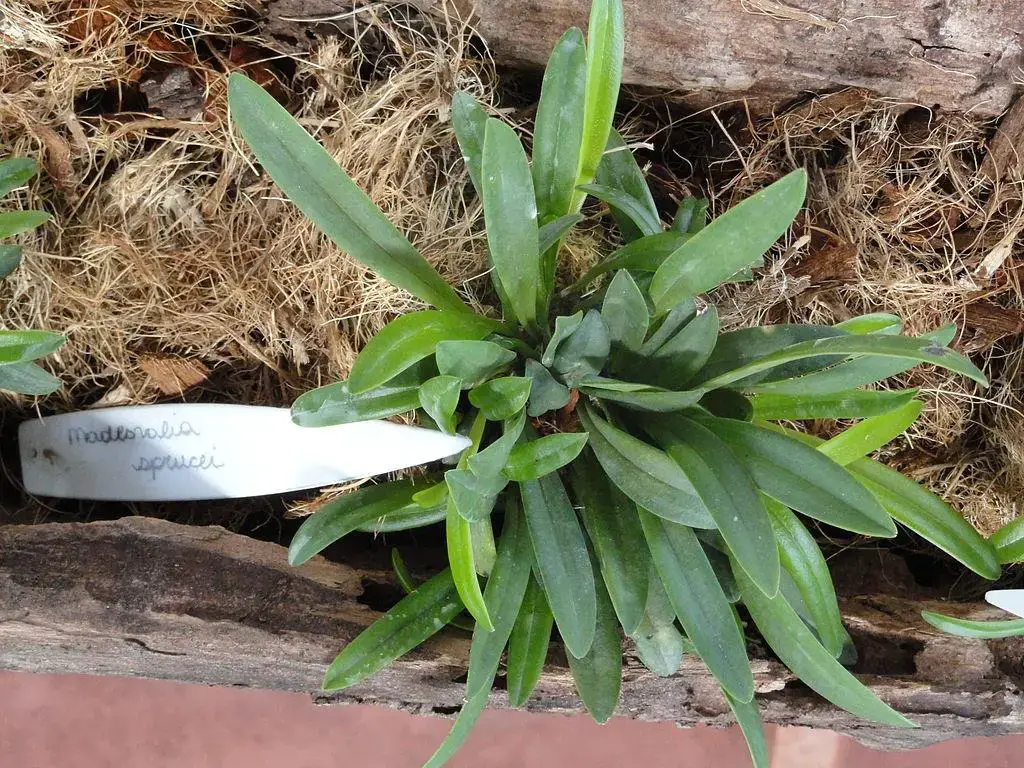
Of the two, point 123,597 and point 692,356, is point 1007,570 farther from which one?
point 123,597

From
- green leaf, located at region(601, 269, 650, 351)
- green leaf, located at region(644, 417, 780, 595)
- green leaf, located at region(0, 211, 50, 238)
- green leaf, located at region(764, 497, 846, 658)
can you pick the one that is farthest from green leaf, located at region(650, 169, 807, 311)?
green leaf, located at region(0, 211, 50, 238)

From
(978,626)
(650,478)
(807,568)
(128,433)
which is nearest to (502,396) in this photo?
(650,478)

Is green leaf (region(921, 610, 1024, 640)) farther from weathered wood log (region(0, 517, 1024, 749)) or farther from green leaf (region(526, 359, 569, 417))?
green leaf (region(526, 359, 569, 417))

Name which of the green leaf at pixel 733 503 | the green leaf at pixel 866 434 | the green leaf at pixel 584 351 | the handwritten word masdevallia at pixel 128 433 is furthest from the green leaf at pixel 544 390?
the handwritten word masdevallia at pixel 128 433

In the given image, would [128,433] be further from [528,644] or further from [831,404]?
[831,404]

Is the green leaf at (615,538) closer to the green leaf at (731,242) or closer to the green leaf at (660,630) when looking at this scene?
the green leaf at (660,630)
